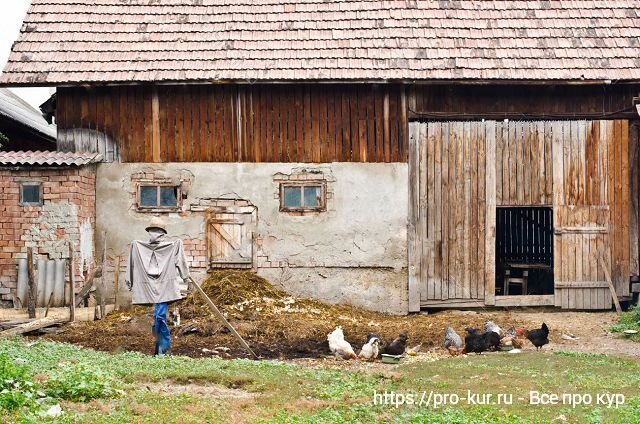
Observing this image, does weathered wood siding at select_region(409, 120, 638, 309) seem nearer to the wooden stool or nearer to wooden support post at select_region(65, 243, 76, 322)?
the wooden stool

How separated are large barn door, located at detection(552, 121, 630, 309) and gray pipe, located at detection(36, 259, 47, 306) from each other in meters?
9.53

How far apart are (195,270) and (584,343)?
710 centimetres

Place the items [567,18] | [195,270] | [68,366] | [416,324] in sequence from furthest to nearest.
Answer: [567,18] → [195,270] → [416,324] → [68,366]

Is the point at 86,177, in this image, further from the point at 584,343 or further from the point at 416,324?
the point at 584,343

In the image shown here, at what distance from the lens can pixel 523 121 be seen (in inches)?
643

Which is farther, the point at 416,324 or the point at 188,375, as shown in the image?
the point at 416,324

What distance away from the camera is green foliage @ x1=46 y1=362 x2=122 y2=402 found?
764 cm

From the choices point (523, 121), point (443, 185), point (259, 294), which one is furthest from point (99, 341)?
point (523, 121)

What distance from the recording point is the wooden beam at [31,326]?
479 inches

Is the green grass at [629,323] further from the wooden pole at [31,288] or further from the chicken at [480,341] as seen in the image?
the wooden pole at [31,288]

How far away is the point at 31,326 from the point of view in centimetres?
1270

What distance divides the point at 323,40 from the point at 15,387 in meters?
10.6

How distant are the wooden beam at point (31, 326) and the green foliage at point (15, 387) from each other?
4441 mm

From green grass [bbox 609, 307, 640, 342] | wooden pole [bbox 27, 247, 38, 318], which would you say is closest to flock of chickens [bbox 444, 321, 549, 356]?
green grass [bbox 609, 307, 640, 342]
